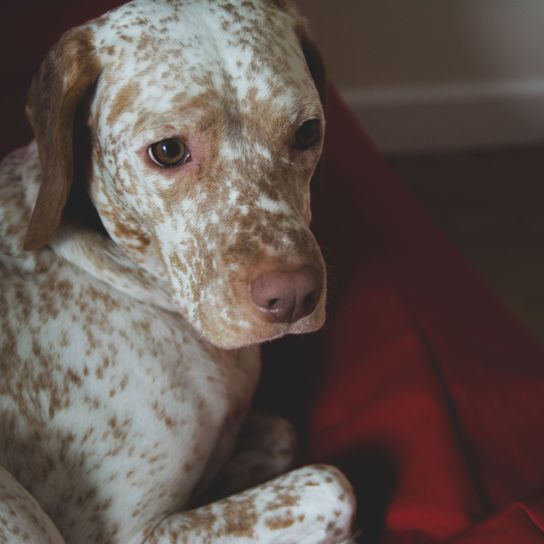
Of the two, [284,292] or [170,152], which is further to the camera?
[170,152]

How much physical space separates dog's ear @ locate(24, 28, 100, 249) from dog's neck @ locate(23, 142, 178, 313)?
11cm

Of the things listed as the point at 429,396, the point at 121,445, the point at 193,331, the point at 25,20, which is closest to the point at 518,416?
the point at 429,396

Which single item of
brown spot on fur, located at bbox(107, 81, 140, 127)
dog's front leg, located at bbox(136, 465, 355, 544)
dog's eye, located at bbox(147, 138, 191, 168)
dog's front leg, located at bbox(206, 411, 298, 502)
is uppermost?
brown spot on fur, located at bbox(107, 81, 140, 127)

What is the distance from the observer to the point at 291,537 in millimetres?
1841

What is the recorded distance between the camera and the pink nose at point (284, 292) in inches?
60.5

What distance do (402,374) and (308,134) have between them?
753mm

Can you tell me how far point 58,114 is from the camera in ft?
5.56

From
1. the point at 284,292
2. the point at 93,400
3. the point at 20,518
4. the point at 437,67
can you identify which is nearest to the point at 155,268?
the point at 93,400

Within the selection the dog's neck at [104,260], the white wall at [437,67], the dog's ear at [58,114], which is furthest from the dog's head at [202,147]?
the white wall at [437,67]

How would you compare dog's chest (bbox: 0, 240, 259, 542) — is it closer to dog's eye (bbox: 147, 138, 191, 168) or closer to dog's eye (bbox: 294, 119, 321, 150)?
dog's eye (bbox: 147, 138, 191, 168)

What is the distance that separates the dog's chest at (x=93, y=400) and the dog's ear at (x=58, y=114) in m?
0.18

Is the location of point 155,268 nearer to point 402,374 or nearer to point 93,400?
point 93,400

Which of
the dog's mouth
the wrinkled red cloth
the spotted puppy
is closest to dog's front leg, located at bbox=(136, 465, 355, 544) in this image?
the spotted puppy

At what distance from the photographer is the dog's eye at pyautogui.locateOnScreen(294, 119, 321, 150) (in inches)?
68.9
